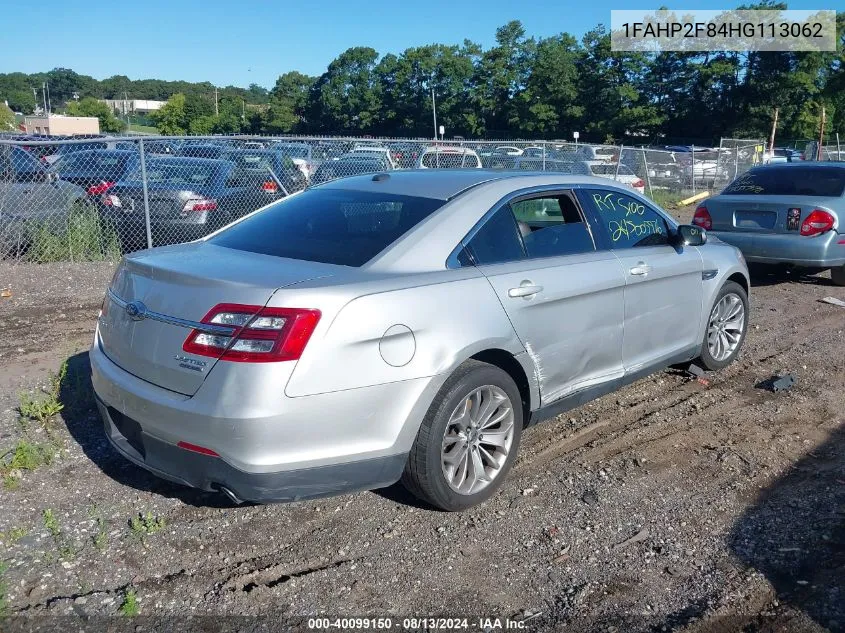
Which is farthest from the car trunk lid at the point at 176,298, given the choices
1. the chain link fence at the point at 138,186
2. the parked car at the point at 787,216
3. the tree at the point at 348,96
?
the tree at the point at 348,96

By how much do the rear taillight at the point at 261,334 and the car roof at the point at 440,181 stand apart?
1.32 metres

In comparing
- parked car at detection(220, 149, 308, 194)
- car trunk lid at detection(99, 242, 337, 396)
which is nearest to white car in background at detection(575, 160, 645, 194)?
parked car at detection(220, 149, 308, 194)

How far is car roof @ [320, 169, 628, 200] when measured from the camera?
4203mm

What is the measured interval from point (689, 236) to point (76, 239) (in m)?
7.90

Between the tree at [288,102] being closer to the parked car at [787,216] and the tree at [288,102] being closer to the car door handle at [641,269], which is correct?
the parked car at [787,216]

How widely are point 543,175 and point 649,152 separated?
17221 millimetres

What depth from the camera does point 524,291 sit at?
12.9 ft

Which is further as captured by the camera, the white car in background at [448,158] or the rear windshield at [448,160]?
the rear windshield at [448,160]

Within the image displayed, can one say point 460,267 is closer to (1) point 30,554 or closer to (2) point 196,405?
(2) point 196,405

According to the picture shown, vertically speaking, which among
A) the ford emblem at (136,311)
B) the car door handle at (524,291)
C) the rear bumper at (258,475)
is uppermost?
the ford emblem at (136,311)

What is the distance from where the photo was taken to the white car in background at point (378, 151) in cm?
1355

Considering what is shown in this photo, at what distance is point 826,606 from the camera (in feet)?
10.00

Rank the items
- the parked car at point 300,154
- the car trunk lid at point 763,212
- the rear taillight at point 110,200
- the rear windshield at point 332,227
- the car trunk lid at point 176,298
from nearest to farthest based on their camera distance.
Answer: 1. the car trunk lid at point 176,298
2. the rear windshield at point 332,227
3. the car trunk lid at point 763,212
4. the rear taillight at point 110,200
5. the parked car at point 300,154

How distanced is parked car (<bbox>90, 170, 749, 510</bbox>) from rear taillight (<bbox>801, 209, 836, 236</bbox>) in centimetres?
480
